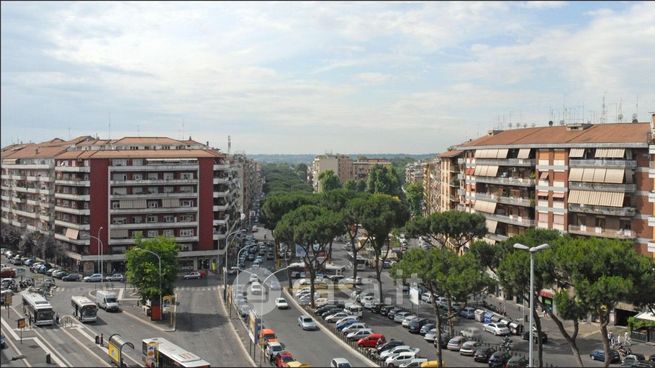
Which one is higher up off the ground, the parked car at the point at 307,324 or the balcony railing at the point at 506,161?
the balcony railing at the point at 506,161

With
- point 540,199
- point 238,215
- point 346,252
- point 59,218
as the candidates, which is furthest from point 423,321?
point 238,215

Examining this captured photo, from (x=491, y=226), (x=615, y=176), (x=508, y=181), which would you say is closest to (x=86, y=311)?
(x=491, y=226)

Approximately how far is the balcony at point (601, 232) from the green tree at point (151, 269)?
40.5 meters

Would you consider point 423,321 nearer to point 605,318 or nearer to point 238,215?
point 605,318

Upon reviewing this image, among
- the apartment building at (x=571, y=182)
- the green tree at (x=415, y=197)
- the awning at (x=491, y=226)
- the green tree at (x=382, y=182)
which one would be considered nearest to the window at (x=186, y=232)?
the apartment building at (x=571, y=182)

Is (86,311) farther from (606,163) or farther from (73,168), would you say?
(606,163)

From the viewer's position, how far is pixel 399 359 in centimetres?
4725

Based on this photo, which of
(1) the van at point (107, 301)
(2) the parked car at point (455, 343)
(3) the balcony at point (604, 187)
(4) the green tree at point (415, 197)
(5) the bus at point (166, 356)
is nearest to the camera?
(5) the bus at point (166, 356)

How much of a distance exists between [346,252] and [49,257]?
4920cm

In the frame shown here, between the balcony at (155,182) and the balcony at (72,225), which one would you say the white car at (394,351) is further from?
the balcony at (72,225)

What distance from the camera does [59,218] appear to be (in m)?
95.8

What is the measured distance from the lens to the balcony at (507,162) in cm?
6988

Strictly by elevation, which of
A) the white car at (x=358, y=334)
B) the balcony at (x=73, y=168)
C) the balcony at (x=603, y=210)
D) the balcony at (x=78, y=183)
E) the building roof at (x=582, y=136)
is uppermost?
the building roof at (x=582, y=136)

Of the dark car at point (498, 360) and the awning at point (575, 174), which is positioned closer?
the dark car at point (498, 360)
